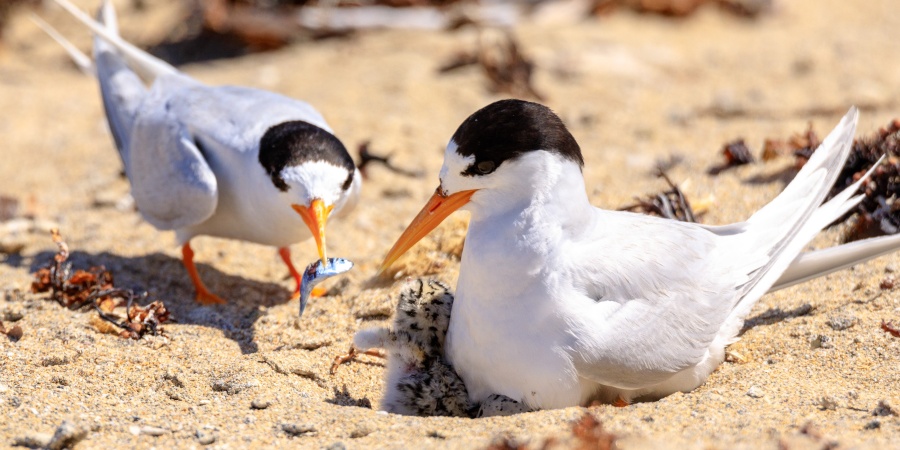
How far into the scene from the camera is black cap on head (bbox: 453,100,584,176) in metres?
3.23

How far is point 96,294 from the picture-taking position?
461cm

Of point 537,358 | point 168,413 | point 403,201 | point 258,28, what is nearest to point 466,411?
point 537,358

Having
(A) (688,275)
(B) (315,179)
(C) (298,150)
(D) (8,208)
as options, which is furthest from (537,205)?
(D) (8,208)

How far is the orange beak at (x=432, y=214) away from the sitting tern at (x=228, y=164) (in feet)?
1.97

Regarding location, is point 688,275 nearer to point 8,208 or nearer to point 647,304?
point 647,304

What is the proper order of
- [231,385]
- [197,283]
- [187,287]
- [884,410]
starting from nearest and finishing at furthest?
[884,410] → [231,385] → [197,283] → [187,287]

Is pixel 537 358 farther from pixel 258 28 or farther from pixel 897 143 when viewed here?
pixel 258 28

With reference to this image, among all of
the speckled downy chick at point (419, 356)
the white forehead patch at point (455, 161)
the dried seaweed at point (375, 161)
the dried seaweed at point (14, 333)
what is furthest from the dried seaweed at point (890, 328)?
the dried seaweed at point (14, 333)

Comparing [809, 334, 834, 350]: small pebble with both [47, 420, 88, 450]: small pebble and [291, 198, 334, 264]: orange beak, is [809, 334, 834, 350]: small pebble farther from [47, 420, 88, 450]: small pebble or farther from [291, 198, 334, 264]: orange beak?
[47, 420, 88, 450]: small pebble

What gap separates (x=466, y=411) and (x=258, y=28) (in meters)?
7.02

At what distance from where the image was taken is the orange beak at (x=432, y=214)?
346cm

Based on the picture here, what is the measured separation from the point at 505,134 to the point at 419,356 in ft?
3.28

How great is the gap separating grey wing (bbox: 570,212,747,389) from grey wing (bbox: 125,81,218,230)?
2.27 metres

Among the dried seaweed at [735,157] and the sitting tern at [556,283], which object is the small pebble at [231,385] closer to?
the sitting tern at [556,283]
